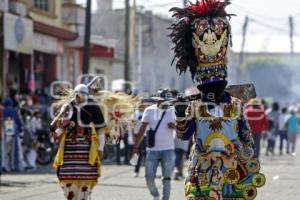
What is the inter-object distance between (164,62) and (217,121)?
56.6 meters

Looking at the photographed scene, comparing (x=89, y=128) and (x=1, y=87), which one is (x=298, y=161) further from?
(x=89, y=128)

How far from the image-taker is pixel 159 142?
14242 millimetres

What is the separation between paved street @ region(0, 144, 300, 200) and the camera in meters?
16.0

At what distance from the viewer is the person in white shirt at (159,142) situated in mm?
13945

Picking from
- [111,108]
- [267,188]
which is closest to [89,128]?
[111,108]

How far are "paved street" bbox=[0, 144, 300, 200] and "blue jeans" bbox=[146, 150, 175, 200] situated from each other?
1.57m

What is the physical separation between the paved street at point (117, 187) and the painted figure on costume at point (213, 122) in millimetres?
6397

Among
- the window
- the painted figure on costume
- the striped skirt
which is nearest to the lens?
the painted figure on costume

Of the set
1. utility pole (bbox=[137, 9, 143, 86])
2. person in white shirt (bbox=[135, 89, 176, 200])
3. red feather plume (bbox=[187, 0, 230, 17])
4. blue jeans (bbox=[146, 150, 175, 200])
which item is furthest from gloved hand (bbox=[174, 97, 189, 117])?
utility pole (bbox=[137, 9, 143, 86])

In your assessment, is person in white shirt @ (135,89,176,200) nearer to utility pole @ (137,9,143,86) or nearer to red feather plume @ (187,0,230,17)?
red feather plume @ (187,0,230,17)

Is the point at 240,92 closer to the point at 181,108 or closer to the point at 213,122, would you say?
the point at 213,122

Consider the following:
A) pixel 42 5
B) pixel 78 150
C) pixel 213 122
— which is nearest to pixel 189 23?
pixel 213 122

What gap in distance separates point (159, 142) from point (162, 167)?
0.40m

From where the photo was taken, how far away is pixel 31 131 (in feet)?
77.2
